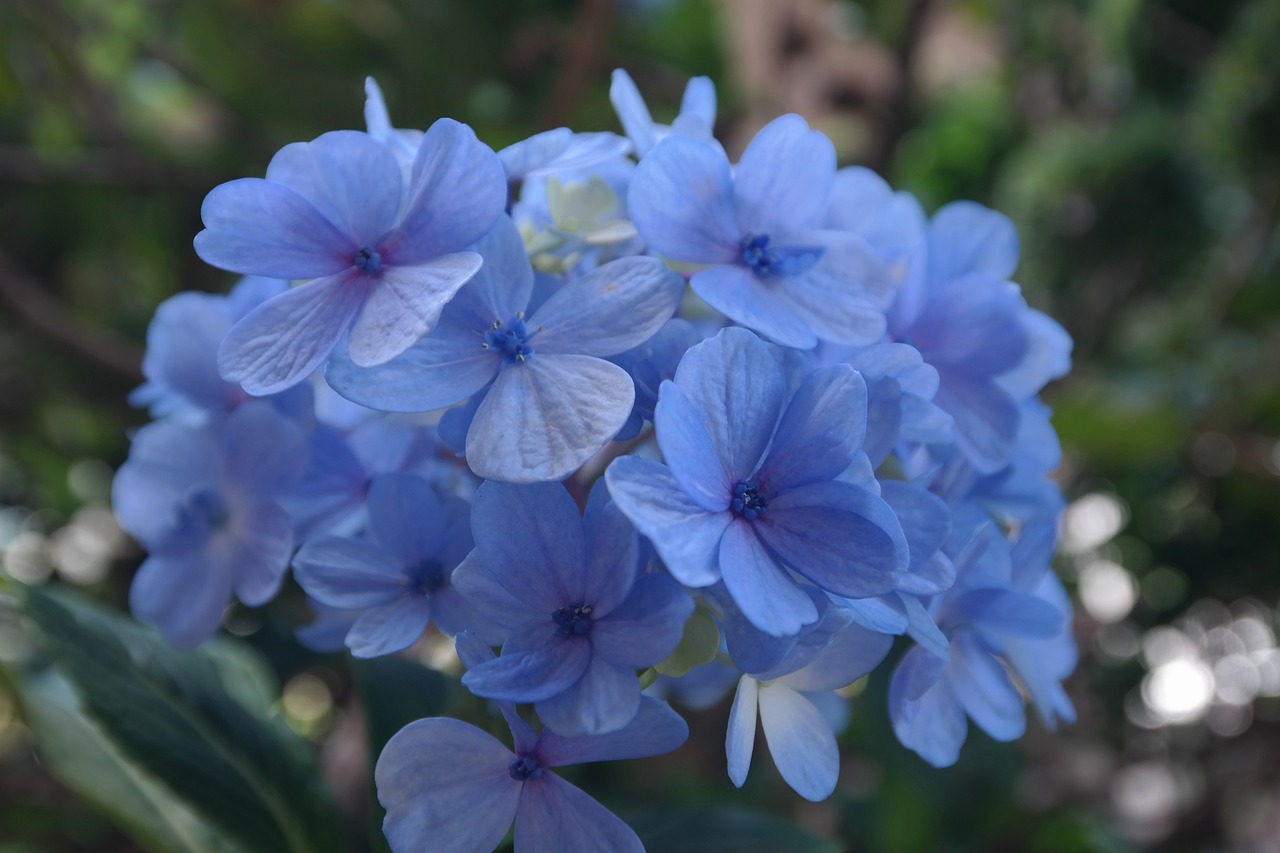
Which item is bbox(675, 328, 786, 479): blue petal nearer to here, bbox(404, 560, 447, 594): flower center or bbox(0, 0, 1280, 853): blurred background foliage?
bbox(404, 560, 447, 594): flower center

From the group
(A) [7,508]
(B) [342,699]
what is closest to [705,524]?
(B) [342,699]

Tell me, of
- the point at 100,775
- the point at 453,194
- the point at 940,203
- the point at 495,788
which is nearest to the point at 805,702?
the point at 495,788

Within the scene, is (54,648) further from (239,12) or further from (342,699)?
(239,12)

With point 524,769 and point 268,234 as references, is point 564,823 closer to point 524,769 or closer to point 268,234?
point 524,769

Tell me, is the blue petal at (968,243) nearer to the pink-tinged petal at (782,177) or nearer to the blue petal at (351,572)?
the pink-tinged petal at (782,177)

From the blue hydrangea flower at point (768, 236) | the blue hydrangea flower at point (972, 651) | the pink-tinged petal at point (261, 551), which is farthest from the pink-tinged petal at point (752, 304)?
the pink-tinged petal at point (261, 551)

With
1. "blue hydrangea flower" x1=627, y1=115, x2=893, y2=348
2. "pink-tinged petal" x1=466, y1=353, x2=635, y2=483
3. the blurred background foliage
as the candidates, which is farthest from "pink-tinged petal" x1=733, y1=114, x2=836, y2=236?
the blurred background foliage

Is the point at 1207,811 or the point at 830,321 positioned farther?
the point at 1207,811
